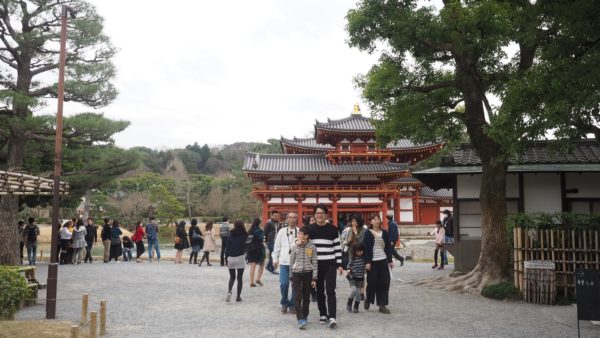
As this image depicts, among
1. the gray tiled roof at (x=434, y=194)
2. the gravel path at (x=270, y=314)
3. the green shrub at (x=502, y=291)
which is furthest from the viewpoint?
the gray tiled roof at (x=434, y=194)

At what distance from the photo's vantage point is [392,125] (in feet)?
37.6

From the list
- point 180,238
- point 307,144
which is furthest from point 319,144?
point 180,238

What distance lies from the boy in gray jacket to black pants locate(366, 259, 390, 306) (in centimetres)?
144

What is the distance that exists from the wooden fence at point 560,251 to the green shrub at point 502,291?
0.46 ft

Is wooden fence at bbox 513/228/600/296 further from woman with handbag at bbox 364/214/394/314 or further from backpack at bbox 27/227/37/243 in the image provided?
backpack at bbox 27/227/37/243

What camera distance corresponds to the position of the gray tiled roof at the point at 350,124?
1178 inches

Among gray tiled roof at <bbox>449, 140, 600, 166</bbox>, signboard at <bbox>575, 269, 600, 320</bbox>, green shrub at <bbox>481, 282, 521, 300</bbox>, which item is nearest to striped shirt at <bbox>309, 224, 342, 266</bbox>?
signboard at <bbox>575, 269, 600, 320</bbox>

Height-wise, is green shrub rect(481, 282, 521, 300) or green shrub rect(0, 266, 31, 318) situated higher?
green shrub rect(0, 266, 31, 318)

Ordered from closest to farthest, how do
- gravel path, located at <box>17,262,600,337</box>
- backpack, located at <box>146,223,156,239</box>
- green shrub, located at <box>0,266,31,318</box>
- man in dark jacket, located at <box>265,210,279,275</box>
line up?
gravel path, located at <box>17,262,600,337</box>, green shrub, located at <box>0,266,31,318</box>, man in dark jacket, located at <box>265,210,279,275</box>, backpack, located at <box>146,223,156,239</box>

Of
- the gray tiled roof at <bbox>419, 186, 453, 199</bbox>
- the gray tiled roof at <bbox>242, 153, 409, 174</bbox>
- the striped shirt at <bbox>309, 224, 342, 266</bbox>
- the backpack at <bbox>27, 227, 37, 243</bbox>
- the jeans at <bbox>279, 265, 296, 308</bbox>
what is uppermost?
the gray tiled roof at <bbox>242, 153, 409, 174</bbox>

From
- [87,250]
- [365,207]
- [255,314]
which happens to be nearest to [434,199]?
[365,207]

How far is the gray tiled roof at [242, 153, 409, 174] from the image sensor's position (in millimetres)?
28562

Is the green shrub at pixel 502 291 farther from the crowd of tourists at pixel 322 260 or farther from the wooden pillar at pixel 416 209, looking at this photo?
the wooden pillar at pixel 416 209

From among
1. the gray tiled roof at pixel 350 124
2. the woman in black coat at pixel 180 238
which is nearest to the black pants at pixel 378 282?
the woman in black coat at pixel 180 238
